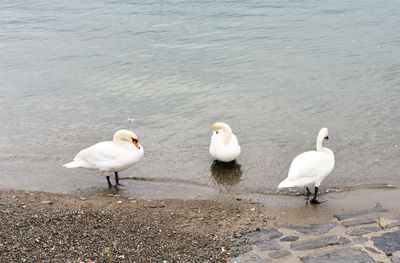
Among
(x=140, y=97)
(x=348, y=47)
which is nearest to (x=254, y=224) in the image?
(x=140, y=97)

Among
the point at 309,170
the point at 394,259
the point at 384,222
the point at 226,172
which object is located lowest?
the point at 394,259

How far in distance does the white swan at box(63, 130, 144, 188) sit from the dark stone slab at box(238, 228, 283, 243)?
296cm

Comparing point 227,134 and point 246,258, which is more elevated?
point 227,134

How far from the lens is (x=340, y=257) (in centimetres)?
591

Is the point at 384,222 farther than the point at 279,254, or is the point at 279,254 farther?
the point at 384,222

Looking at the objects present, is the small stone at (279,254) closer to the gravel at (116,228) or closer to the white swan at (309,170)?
the gravel at (116,228)

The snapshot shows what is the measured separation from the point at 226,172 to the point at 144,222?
2.85m

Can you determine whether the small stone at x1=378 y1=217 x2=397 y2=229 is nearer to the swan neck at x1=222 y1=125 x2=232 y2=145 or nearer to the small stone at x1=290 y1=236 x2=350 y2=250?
the small stone at x1=290 y1=236 x2=350 y2=250

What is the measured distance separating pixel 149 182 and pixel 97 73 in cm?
864

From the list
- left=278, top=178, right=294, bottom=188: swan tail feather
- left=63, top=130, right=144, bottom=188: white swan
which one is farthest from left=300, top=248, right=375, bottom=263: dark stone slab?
left=63, top=130, right=144, bottom=188: white swan

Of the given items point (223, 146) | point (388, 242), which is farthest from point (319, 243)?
point (223, 146)

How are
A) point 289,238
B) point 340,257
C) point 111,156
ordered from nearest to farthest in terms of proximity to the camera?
1. point 340,257
2. point 289,238
3. point 111,156

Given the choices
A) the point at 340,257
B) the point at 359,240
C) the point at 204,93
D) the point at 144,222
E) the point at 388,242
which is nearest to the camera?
the point at 340,257

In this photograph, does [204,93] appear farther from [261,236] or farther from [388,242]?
[388,242]
